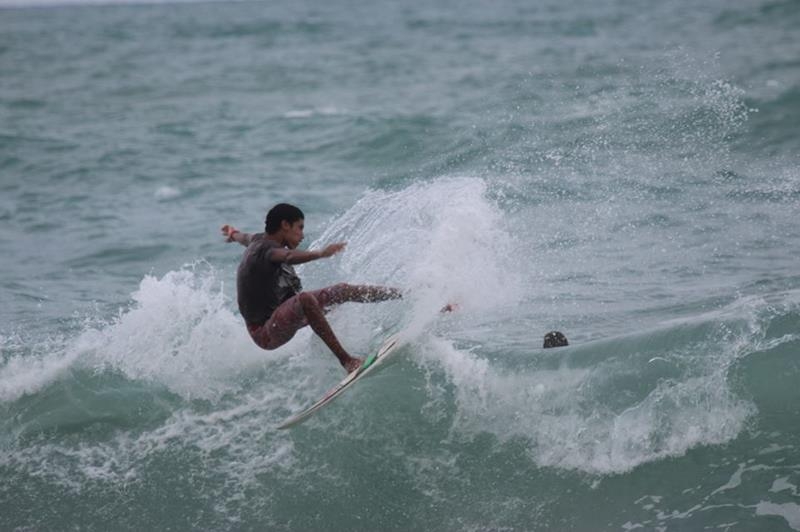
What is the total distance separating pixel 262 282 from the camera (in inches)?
294

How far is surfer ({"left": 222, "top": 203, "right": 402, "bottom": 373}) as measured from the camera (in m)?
7.34

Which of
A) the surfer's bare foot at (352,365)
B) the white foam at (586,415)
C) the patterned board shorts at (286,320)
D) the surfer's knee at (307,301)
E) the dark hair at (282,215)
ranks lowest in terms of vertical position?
the white foam at (586,415)

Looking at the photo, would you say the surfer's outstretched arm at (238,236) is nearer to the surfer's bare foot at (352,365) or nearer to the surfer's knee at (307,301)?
the surfer's knee at (307,301)

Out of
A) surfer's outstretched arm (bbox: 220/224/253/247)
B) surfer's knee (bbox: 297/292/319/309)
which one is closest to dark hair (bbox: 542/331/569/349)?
surfer's knee (bbox: 297/292/319/309)

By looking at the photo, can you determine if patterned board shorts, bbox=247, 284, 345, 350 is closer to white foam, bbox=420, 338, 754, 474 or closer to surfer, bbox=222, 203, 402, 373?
surfer, bbox=222, 203, 402, 373

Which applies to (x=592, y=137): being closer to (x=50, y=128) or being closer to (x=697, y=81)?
(x=697, y=81)

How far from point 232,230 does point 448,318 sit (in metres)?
1.91

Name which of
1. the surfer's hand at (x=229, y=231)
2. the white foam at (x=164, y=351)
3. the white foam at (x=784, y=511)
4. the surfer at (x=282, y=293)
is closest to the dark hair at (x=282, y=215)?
the surfer at (x=282, y=293)

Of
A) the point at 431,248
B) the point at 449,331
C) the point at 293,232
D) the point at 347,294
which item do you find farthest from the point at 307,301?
the point at 449,331

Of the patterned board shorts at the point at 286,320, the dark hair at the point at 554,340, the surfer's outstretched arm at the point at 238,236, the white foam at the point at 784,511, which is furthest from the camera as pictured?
the dark hair at the point at 554,340

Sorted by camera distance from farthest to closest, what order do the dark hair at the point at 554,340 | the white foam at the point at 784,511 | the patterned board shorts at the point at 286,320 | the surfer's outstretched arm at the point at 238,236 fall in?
the dark hair at the point at 554,340, the surfer's outstretched arm at the point at 238,236, the patterned board shorts at the point at 286,320, the white foam at the point at 784,511

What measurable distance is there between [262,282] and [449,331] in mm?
2018

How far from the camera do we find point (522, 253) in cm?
1112

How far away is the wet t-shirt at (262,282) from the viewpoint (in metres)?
7.38
